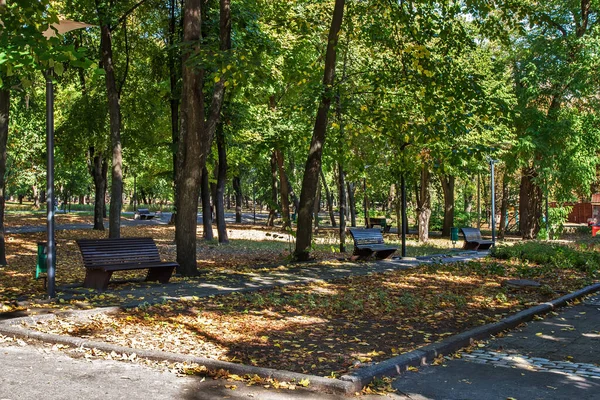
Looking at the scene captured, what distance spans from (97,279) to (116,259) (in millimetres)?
473

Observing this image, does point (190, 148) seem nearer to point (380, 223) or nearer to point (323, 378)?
point (323, 378)

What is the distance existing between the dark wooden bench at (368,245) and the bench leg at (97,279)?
7.83m

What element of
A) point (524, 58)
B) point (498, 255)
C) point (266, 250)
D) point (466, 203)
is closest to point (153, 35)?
point (266, 250)

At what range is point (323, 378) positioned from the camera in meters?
5.57

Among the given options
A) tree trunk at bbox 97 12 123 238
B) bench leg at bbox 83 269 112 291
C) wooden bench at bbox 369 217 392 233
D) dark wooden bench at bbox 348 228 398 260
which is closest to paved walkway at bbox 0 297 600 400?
bench leg at bbox 83 269 112 291

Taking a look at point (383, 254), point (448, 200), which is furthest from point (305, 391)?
point (448, 200)

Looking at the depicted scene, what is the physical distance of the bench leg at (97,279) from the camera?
10.6m

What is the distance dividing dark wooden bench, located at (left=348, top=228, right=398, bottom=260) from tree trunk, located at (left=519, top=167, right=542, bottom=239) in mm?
17566

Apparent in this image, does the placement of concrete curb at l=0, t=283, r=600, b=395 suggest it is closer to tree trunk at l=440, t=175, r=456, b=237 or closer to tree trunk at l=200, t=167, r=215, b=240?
tree trunk at l=200, t=167, r=215, b=240

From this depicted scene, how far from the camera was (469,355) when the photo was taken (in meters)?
7.08

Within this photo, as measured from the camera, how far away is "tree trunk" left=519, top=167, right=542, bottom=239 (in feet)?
108

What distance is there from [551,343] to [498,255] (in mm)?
10921

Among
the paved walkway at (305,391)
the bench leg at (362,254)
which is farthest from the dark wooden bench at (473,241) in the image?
the paved walkway at (305,391)

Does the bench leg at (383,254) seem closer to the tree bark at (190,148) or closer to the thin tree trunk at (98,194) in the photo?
the tree bark at (190,148)
